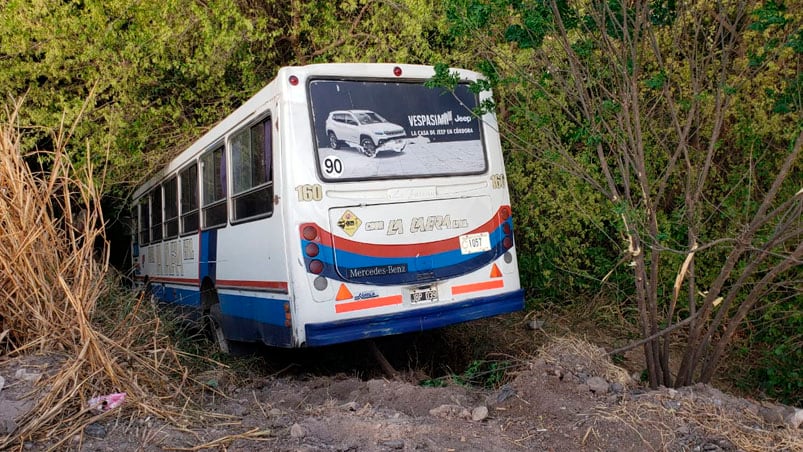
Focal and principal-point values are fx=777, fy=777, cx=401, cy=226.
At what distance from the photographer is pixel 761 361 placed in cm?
747

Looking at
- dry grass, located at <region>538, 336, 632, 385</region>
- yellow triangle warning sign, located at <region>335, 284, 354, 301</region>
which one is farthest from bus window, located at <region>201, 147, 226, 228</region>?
dry grass, located at <region>538, 336, 632, 385</region>

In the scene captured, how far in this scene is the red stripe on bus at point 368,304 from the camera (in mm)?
6477

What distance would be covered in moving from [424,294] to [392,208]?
811 millimetres

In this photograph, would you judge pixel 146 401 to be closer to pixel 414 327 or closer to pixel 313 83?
pixel 414 327

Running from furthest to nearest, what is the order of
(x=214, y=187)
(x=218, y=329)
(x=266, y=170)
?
(x=218, y=329), (x=214, y=187), (x=266, y=170)

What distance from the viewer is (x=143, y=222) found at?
1459 cm

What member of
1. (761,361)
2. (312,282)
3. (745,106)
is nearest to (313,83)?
(312,282)

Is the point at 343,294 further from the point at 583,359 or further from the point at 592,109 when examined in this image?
the point at 592,109

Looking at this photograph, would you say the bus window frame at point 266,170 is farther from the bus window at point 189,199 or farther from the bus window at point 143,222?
the bus window at point 143,222

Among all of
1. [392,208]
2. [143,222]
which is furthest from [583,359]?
[143,222]

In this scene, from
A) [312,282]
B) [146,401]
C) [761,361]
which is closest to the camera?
[146,401]

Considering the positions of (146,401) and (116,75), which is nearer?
(146,401)

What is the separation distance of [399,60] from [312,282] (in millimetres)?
4612

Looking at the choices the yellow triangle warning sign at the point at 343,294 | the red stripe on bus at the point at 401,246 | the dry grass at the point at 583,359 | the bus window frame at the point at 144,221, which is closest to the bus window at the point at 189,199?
the bus window frame at the point at 144,221
